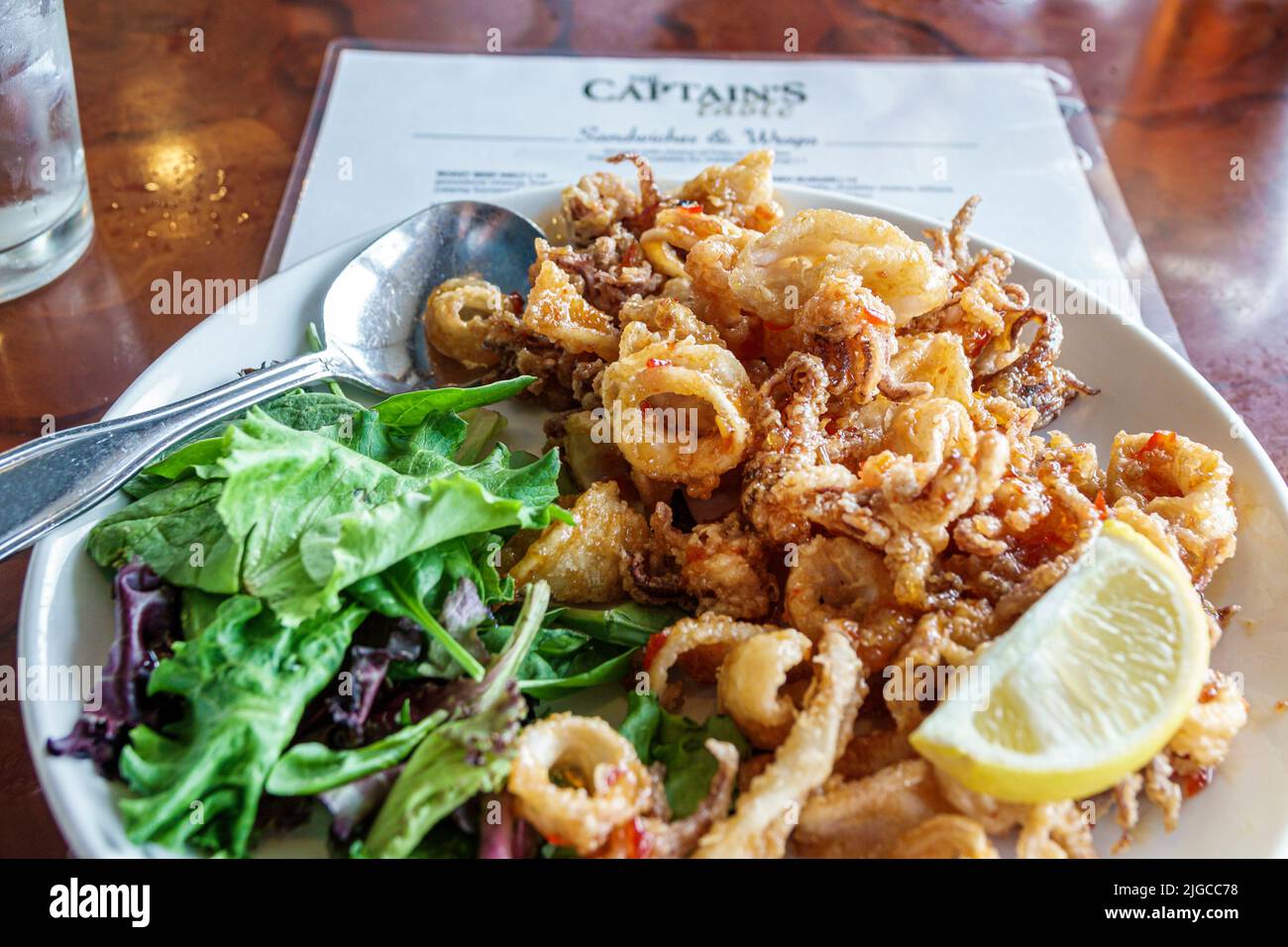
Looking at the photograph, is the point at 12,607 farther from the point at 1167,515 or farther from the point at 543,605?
the point at 1167,515

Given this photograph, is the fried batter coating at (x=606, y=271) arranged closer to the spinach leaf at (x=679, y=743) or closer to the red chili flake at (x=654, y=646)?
the red chili flake at (x=654, y=646)

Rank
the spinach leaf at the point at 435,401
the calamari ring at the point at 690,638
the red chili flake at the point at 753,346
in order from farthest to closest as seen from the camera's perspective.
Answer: the red chili flake at the point at 753,346 → the spinach leaf at the point at 435,401 → the calamari ring at the point at 690,638

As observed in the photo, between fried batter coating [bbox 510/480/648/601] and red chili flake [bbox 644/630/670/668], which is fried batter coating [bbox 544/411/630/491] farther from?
red chili flake [bbox 644/630/670/668]

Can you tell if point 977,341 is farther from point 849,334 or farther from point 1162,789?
point 1162,789

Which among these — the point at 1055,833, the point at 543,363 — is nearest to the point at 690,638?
the point at 1055,833

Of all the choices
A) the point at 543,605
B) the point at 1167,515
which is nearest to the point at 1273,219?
the point at 1167,515

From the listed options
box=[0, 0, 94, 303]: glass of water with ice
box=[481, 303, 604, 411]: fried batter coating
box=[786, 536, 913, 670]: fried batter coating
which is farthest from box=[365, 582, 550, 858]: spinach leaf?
box=[0, 0, 94, 303]: glass of water with ice

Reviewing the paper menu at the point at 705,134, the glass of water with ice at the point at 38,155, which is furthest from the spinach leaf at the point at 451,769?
the glass of water with ice at the point at 38,155
